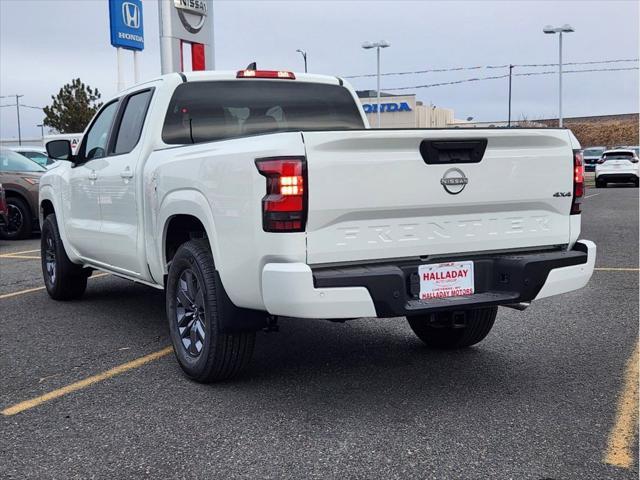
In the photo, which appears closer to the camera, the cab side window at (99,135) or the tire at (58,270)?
the cab side window at (99,135)

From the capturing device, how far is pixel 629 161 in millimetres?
32188

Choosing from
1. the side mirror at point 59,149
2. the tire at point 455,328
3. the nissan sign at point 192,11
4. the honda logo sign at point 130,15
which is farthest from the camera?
the honda logo sign at point 130,15

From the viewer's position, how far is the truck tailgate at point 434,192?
378cm

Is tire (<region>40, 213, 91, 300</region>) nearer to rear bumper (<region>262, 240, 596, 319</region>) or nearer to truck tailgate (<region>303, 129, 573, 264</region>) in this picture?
rear bumper (<region>262, 240, 596, 319</region>)

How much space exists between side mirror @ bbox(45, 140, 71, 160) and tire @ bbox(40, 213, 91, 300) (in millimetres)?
812

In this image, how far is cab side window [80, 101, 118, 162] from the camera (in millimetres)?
6320

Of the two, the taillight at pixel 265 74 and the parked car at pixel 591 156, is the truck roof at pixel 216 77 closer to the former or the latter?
the taillight at pixel 265 74

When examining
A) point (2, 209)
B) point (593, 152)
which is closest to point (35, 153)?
point (2, 209)

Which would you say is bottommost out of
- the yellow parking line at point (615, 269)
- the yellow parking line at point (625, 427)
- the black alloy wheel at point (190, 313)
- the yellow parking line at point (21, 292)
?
the yellow parking line at point (615, 269)

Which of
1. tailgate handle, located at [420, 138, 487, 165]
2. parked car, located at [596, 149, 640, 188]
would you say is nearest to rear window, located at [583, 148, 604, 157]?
parked car, located at [596, 149, 640, 188]

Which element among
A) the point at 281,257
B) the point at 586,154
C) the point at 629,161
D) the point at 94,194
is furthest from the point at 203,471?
the point at 586,154

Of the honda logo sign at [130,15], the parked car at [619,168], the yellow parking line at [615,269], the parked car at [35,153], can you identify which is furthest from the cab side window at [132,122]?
the parked car at [619,168]

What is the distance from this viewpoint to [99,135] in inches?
259

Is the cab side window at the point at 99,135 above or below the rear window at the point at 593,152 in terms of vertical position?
above
